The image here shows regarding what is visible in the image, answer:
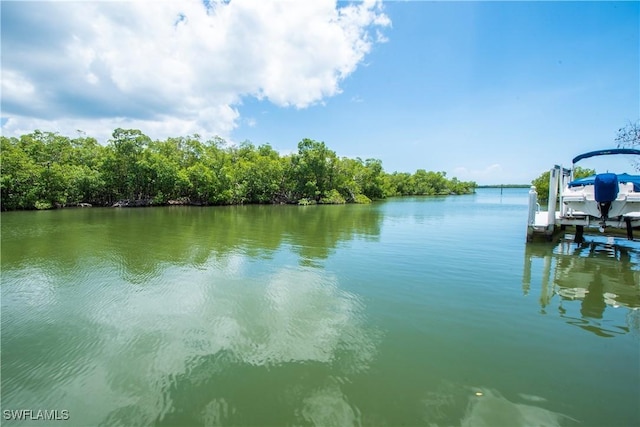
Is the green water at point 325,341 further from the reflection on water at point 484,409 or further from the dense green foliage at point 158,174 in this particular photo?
the dense green foliage at point 158,174

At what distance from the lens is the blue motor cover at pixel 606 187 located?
33.2ft

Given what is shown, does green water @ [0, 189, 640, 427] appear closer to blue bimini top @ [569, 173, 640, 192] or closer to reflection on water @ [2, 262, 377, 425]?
reflection on water @ [2, 262, 377, 425]

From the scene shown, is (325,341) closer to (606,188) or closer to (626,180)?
(606,188)

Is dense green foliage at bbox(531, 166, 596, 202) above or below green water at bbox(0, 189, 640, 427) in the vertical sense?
above

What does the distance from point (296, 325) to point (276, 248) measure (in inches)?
292

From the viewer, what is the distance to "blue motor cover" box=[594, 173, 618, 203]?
10.1 meters

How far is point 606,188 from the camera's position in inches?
401

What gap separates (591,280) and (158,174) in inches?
1736

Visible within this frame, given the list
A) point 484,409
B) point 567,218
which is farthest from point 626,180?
point 484,409

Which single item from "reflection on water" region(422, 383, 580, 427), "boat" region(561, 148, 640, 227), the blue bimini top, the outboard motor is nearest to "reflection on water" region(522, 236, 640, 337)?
"boat" region(561, 148, 640, 227)

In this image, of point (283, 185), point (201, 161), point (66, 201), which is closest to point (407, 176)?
point (283, 185)

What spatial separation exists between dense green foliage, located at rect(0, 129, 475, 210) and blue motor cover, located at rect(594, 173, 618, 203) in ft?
134
